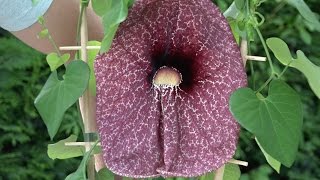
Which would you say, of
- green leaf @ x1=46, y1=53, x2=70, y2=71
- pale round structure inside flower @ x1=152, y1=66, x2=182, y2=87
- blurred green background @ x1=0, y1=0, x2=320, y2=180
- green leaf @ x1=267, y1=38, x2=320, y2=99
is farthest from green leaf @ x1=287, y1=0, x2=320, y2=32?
blurred green background @ x1=0, y1=0, x2=320, y2=180

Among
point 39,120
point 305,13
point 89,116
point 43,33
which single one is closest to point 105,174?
point 89,116

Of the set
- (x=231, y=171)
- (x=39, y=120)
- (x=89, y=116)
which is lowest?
(x=39, y=120)

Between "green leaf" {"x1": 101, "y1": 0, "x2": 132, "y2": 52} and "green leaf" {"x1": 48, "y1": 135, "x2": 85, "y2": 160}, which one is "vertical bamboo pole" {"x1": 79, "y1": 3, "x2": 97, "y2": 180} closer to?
"green leaf" {"x1": 48, "y1": 135, "x2": 85, "y2": 160}

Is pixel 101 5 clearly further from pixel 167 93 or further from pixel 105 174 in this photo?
pixel 105 174

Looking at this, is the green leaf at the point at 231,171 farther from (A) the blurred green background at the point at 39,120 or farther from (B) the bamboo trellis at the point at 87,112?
(A) the blurred green background at the point at 39,120

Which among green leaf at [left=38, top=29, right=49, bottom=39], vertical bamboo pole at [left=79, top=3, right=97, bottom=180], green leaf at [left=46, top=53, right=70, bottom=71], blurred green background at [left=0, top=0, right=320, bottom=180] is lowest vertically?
blurred green background at [left=0, top=0, right=320, bottom=180]

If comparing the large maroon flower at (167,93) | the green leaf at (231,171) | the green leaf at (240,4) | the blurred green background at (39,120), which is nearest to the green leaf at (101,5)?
the large maroon flower at (167,93)

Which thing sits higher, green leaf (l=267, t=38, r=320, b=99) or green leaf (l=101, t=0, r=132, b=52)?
green leaf (l=101, t=0, r=132, b=52)
